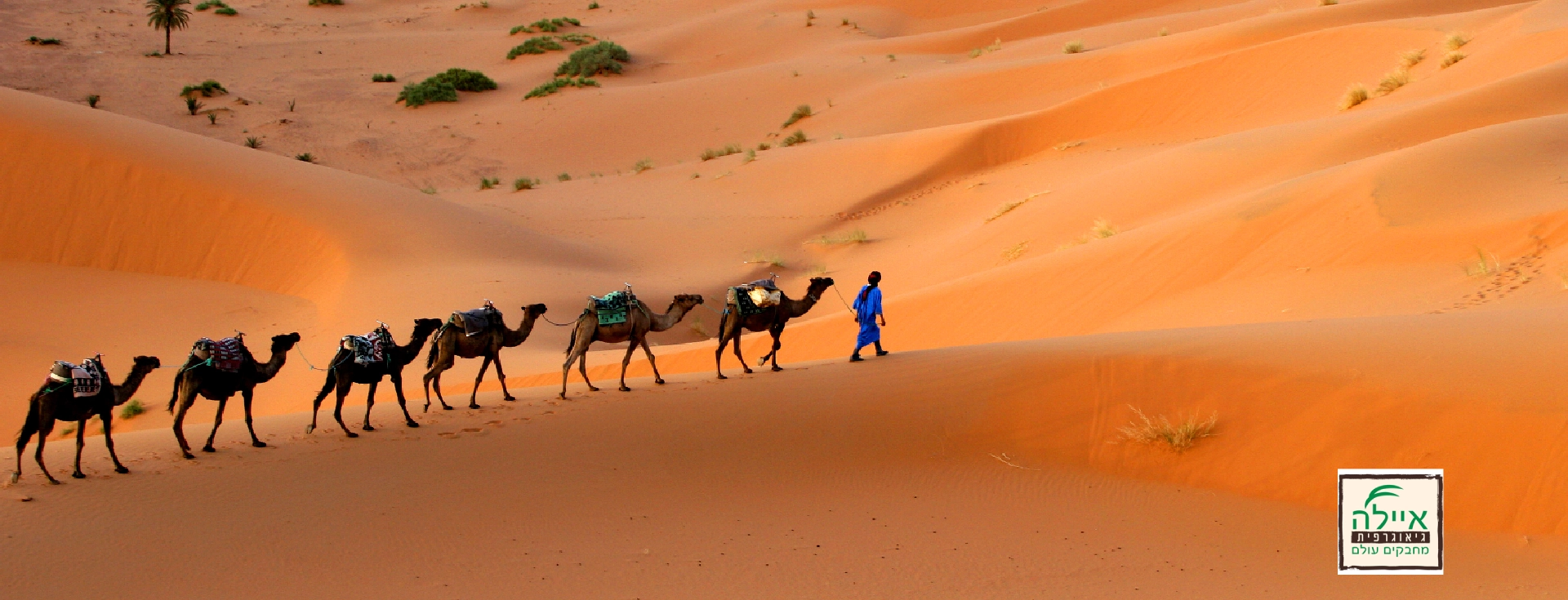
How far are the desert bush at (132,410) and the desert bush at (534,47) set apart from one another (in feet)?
155

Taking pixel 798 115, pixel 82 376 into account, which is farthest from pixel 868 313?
pixel 798 115

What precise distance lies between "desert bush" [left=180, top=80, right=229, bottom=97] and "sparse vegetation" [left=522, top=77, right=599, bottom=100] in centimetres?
1343

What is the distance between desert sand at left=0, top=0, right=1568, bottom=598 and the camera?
324 inches

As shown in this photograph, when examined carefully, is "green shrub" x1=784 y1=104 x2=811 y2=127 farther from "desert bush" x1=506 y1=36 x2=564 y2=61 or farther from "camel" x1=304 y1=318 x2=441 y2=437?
"camel" x1=304 y1=318 x2=441 y2=437

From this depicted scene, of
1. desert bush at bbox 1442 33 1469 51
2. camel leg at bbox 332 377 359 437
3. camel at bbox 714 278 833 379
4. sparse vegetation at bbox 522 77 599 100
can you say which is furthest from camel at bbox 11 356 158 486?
sparse vegetation at bbox 522 77 599 100

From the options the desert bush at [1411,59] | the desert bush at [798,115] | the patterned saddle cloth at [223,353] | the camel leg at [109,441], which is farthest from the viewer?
the desert bush at [798,115]

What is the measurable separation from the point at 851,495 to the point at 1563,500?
535 cm

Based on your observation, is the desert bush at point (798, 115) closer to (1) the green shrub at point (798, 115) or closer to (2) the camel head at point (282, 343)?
(1) the green shrub at point (798, 115)

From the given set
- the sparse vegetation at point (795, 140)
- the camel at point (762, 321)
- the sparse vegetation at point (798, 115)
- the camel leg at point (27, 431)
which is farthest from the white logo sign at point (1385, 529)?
the sparse vegetation at point (798, 115)

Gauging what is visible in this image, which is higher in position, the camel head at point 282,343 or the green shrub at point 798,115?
the green shrub at point 798,115

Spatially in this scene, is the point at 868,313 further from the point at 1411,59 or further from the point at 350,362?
the point at 1411,59

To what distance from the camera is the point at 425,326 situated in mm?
12891

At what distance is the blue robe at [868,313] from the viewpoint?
12664mm

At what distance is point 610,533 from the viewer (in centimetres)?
857
